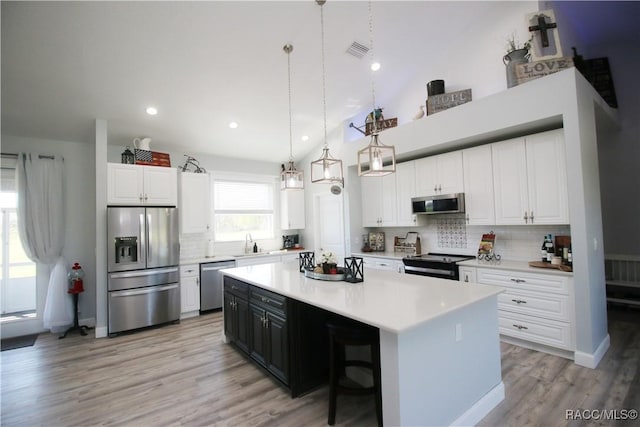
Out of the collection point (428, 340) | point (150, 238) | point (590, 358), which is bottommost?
point (590, 358)

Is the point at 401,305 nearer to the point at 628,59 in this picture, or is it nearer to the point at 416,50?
the point at 416,50

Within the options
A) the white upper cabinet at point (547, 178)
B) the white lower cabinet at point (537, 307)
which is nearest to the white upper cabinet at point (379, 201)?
the white lower cabinet at point (537, 307)

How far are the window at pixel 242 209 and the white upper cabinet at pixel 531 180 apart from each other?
4.18 metres

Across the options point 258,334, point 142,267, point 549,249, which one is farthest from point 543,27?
point 142,267

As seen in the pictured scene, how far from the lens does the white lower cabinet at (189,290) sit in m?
4.57

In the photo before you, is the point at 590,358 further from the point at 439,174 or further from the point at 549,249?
the point at 439,174

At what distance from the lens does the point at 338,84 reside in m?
4.23

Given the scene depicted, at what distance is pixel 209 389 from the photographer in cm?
258

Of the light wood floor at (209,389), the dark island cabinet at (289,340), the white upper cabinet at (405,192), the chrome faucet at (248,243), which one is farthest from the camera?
the chrome faucet at (248,243)

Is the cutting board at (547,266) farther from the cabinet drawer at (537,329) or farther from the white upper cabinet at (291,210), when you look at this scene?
the white upper cabinet at (291,210)

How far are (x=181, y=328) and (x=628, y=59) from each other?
7455mm

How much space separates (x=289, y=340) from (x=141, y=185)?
3.28m

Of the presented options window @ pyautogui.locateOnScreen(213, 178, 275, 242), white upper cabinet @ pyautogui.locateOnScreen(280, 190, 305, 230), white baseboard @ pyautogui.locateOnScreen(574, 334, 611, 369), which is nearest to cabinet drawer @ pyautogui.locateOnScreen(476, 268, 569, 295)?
A: white baseboard @ pyautogui.locateOnScreen(574, 334, 611, 369)

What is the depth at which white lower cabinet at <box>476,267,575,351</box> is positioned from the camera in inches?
112
